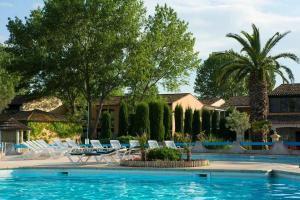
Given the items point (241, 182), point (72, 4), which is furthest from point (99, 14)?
point (241, 182)

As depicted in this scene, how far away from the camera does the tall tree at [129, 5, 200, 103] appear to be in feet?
149

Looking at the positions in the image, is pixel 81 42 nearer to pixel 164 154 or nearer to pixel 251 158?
pixel 251 158

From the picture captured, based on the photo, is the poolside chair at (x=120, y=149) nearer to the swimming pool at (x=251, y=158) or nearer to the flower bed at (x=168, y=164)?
the flower bed at (x=168, y=164)

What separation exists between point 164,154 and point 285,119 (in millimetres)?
27222

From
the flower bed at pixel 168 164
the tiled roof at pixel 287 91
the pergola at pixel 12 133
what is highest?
the tiled roof at pixel 287 91

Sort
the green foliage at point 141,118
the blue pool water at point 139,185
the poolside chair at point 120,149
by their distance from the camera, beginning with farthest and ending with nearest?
the green foliage at point 141,118 → the poolside chair at point 120,149 → the blue pool water at point 139,185

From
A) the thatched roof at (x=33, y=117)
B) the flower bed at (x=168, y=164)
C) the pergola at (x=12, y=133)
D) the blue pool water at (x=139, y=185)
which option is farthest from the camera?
the thatched roof at (x=33, y=117)

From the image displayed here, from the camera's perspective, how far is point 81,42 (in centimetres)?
4312

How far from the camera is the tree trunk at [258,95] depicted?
3409 centimetres

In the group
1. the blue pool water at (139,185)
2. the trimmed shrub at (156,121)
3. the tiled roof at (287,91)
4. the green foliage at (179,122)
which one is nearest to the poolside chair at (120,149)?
the blue pool water at (139,185)

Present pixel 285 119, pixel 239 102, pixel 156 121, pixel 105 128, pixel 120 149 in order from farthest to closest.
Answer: pixel 239 102 < pixel 285 119 < pixel 105 128 < pixel 156 121 < pixel 120 149

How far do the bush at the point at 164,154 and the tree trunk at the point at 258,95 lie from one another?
13754 mm

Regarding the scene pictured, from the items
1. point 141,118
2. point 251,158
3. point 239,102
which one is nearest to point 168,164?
point 251,158

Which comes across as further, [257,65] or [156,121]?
[156,121]
